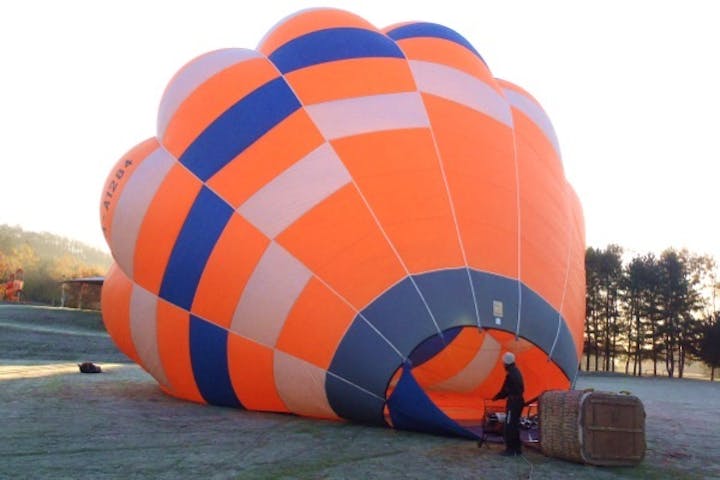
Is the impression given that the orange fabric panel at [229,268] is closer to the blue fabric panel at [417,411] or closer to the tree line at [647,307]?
the blue fabric panel at [417,411]

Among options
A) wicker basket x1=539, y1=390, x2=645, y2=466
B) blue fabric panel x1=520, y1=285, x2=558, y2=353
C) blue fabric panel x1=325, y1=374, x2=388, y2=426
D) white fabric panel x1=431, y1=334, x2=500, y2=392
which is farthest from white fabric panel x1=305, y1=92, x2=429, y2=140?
white fabric panel x1=431, y1=334, x2=500, y2=392

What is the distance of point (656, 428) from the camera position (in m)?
7.43

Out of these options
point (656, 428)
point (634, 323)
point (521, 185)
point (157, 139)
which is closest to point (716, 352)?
point (634, 323)

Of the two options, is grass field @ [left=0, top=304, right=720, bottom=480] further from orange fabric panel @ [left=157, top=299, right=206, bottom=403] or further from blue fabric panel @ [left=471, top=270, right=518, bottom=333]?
blue fabric panel @ [left=471, top=270, right=518, bottom=333]

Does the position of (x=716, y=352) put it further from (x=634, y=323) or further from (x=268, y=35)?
(x=268, y=35)

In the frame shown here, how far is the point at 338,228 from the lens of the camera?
5691mm

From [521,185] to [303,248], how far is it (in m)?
2.52

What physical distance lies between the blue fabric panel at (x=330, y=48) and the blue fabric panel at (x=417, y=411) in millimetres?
3647

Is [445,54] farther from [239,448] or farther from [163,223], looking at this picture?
[239,448]

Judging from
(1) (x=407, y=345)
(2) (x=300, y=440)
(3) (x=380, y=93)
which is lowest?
(2) (x=300, y=440)

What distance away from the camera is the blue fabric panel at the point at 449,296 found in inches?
209

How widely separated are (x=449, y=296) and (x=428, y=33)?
398cm

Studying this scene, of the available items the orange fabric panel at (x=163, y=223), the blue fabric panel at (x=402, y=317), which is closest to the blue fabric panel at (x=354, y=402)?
the blue fabric panel at (x=402, y=317)

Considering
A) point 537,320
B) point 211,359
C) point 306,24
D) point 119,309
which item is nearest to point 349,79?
point 306,24
